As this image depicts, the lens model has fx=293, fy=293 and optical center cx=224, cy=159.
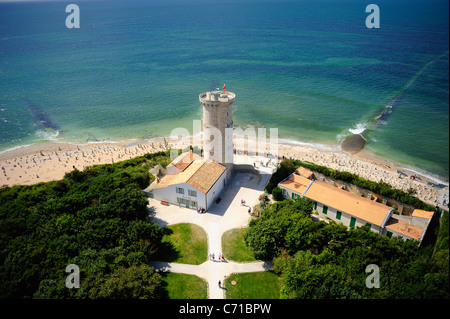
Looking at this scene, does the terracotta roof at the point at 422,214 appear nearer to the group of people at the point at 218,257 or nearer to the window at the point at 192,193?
the group of people at the point at 218,257

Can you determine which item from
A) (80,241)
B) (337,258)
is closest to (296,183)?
(337,258)

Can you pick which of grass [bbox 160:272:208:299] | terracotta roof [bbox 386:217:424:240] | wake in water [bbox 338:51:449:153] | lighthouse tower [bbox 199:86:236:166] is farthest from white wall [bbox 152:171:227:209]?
wake in water [bbox 338:51:449:153]

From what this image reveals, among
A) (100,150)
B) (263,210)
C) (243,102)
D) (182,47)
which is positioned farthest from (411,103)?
(182,47)

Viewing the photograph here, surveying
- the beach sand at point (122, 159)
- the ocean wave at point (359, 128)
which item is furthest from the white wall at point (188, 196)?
the ocean wave at point (359, 128)

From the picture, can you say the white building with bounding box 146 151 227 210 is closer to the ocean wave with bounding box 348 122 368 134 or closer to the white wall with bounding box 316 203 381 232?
the white wall with bounding box 316 203 381 232

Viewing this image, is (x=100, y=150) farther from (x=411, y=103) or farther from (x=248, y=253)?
(x=411, y=103)
